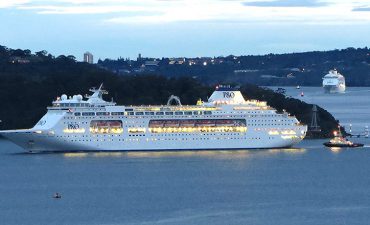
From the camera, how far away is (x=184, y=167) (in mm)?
77750

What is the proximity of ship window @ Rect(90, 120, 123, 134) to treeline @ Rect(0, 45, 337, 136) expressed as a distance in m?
20.6

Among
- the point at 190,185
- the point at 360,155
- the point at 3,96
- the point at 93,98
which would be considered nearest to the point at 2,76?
the point at 3,96

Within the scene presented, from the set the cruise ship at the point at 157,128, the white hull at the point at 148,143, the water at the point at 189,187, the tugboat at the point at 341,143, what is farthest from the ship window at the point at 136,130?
the tugboat at the point at 341,143

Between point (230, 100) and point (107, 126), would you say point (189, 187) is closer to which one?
point (107, 126)

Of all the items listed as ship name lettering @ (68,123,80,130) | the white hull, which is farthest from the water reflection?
ship name lettering @ (68,123,80,130)

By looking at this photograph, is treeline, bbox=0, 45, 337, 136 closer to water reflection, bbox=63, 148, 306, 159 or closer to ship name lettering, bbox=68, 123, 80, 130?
water reflection, bbox=63, 148, 306, 159

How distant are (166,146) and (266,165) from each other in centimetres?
1014

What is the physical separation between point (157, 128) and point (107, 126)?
114 inches

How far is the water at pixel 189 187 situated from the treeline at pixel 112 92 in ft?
64.5

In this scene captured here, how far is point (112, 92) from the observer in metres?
115

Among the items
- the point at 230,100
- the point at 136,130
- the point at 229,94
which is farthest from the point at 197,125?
the point at 136,130

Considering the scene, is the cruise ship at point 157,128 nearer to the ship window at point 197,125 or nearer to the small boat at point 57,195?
the ship window at point 197,125

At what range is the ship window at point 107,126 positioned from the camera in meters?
87.1

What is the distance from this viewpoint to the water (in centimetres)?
5825
